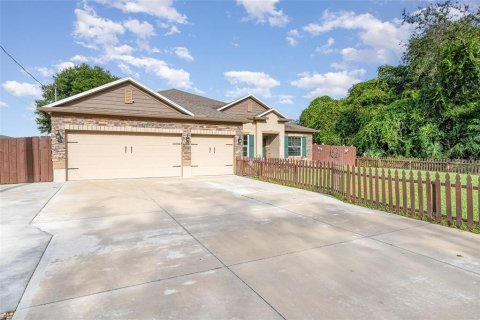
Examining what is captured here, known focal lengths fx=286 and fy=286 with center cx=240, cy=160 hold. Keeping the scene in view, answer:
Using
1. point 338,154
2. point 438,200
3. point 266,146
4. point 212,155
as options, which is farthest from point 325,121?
point 438,200

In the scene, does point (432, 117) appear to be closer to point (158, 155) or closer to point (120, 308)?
point (158, 155)

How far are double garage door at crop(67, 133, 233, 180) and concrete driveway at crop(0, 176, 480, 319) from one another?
605 centimetres

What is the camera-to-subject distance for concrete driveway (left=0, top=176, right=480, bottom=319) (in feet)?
8.88

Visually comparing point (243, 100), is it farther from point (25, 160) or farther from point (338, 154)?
point (25, 160)

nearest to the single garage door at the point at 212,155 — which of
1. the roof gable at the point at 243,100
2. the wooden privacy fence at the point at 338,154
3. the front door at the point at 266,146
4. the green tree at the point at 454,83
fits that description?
the roof gable at the point at 243,100

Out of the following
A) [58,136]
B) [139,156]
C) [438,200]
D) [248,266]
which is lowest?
[248,266]

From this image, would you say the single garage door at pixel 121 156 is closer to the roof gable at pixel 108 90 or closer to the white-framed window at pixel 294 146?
the roof gable at pixel 108 90

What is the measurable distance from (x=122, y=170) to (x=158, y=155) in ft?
5.77

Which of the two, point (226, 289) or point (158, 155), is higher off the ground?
point (158, 155)

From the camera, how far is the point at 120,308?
2.69 meters

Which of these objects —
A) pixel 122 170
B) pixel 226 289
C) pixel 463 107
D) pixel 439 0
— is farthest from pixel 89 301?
pixel 439 0

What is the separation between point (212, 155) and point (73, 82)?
3082cm

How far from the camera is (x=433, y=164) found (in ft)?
58.3

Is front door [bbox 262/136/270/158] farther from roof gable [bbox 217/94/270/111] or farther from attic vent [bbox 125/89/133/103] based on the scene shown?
attic vent [bbox 125/89/133/103]
